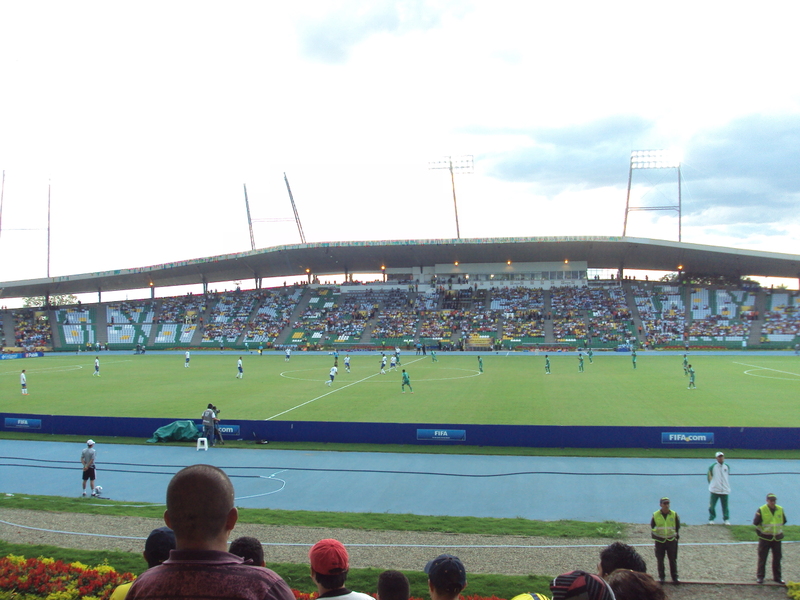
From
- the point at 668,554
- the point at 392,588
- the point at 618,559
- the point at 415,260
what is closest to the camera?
the point at 392,588

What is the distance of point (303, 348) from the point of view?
67625 millimetres

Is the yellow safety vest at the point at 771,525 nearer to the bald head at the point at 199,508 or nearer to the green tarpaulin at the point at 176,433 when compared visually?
the bald head at the point at 199,508

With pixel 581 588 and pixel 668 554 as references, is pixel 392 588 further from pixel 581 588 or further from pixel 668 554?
pixel 668 554

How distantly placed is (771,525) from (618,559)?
6197 millimetres

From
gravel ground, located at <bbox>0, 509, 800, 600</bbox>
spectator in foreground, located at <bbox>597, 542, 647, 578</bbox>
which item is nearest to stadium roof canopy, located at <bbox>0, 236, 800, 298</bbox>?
gravel ground, located at <bbox>0, 509, 800, 600</bbox>

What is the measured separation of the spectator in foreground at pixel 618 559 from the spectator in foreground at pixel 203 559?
331cm

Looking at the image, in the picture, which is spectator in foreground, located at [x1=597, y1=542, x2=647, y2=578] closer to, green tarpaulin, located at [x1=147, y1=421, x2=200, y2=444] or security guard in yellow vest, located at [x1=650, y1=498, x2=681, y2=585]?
security guard in yellow vest, located at [x1=650, y1=498, x2=681, y2=585]

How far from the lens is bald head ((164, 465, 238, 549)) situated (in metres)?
2.23

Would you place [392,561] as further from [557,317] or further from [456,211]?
[456,211]

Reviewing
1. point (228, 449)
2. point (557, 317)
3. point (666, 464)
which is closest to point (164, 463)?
point (228, 449)

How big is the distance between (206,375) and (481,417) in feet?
83.4

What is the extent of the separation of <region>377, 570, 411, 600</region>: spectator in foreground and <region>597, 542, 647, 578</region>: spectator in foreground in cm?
164

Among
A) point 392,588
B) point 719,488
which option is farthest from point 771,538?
point 392,588

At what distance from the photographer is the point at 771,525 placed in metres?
8.73
